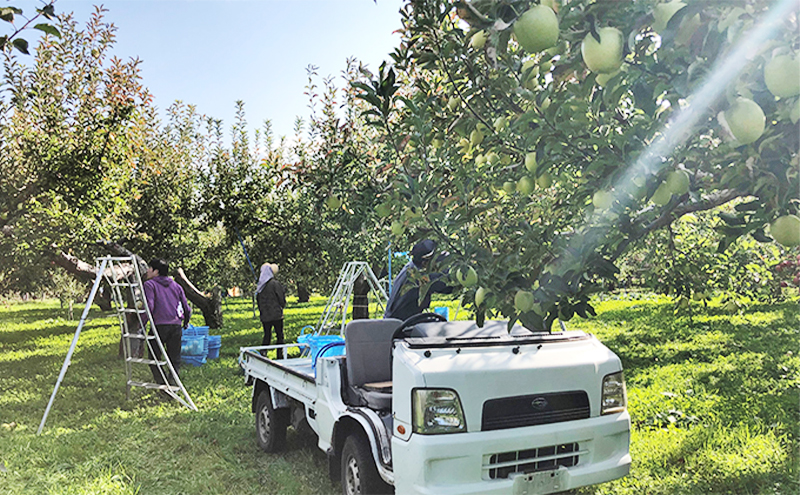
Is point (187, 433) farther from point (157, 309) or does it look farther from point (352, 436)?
point (352, 436)

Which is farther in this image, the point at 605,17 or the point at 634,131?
the point at 634,131

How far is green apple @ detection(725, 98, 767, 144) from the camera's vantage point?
55.9 inches

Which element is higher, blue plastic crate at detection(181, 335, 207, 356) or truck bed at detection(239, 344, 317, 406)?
truck bed at detection(239, 344, 317, 406)

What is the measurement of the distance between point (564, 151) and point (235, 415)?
5.93m

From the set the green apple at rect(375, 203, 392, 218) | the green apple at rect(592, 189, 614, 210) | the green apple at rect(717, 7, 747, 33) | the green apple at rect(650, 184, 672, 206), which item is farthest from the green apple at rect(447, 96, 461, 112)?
the green apple at rect(717, 7, 747, 33)

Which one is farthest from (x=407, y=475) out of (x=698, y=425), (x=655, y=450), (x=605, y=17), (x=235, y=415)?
(x=235, y=415)

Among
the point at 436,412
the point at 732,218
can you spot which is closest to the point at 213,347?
the point at 436,412

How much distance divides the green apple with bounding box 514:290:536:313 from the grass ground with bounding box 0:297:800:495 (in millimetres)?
2720

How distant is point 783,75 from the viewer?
1368 millimetres

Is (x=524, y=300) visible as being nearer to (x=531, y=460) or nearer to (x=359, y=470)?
(x=531, y=460)

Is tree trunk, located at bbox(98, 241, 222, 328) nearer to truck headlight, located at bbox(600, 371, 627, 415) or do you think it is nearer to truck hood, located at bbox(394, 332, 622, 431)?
truck hood, located at bbox(394, 332, 622, 431)

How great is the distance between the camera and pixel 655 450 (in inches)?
196

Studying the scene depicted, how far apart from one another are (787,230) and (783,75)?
0.56 m

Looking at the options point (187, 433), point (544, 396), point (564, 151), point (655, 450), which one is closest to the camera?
point (564, 151)
